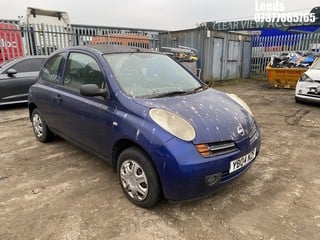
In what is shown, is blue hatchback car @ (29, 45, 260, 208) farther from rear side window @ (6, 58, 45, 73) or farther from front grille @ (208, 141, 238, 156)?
rear side window @ (6, 58, 45, 73)

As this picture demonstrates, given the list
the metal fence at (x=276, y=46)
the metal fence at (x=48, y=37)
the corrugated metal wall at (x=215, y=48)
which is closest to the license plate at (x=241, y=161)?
the metal fence at (x=48, y=37)

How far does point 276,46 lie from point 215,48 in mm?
4197

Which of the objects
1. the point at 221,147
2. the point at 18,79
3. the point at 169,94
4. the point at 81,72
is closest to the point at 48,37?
the point at 18,79

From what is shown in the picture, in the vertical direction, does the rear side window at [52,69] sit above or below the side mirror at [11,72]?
above

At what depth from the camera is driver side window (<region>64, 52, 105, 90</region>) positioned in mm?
3240

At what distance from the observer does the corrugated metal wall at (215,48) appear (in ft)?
38.9

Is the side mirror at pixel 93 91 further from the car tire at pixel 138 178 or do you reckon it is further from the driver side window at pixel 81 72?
the car tire at pixel 138 178

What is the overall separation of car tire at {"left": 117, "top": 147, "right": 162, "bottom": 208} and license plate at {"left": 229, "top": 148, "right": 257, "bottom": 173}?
0.72m

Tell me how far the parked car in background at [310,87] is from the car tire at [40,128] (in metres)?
6.40

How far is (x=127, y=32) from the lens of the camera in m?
13.3

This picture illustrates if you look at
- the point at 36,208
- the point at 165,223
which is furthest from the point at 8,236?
the point at 165,223

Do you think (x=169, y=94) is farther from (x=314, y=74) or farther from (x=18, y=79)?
(x=18, y=79)

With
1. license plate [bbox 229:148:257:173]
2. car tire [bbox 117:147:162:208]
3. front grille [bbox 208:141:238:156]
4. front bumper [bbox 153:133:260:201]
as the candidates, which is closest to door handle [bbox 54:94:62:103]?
car tire [bbox 117:147:162:208]

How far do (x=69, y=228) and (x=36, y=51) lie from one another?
9851 millimetres
